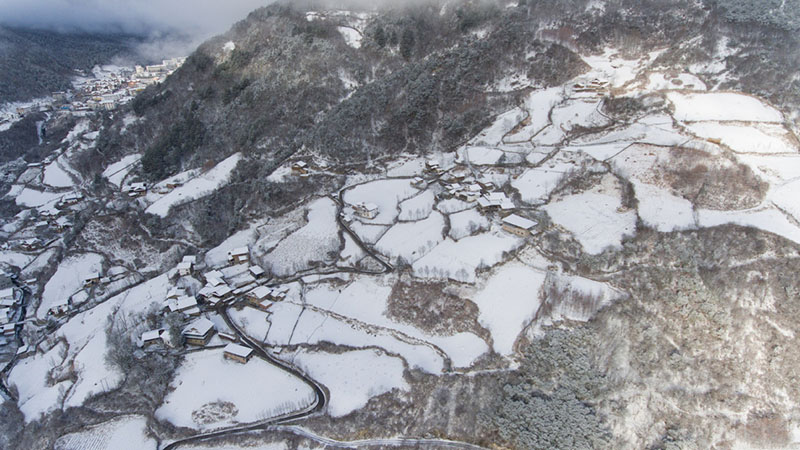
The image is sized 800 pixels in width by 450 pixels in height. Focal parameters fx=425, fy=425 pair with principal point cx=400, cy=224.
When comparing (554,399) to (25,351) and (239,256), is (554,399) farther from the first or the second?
(25,351)

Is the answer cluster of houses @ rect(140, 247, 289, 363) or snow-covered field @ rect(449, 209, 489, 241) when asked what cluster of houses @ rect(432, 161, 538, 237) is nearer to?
snow-covered field @ rect(449, 209, 489, 241)

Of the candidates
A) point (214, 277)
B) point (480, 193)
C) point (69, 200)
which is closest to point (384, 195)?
point (480, 193)

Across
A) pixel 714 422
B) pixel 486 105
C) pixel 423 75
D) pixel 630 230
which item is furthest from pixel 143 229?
pixel 714 422

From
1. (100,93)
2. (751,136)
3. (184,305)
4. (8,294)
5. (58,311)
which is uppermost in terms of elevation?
(100,93)

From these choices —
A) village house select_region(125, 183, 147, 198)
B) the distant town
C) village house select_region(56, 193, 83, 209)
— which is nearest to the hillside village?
village house select_region(125, 183, 147, 198)

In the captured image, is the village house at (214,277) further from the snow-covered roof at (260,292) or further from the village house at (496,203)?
the village house at (496,203)

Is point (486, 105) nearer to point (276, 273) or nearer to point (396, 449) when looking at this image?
point (276, 273)

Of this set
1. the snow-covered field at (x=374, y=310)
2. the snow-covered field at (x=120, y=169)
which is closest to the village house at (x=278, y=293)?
the snow-covered field at (x=374, y=310)
